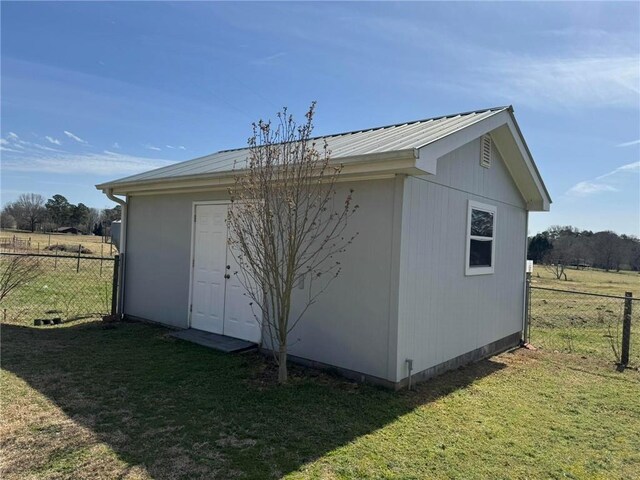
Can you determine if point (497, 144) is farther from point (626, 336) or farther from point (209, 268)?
point (209, 268)

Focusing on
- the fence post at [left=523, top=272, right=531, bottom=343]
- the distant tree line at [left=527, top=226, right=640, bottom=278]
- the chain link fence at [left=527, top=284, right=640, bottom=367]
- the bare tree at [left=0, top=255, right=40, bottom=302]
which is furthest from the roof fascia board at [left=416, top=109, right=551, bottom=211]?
the distant tree line at [left=527, top=226, right=640, bottom=278]

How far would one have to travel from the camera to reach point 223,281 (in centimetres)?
641

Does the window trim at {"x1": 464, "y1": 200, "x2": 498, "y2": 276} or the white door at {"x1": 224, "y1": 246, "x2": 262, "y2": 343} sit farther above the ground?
the window trim at {"x1": 464, "y1": 200, "x2": 498, "y2": 276}

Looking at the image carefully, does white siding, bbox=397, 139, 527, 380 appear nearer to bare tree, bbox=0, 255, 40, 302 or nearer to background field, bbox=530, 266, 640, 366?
background field, bbox=530, 266, 640, 366

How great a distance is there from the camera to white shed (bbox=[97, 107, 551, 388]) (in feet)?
15.1

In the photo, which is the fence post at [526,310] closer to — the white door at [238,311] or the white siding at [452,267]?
the white siding at [452,267]

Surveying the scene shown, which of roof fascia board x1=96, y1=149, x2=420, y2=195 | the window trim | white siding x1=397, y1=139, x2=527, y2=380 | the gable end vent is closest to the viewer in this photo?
roof fascia board x1=96, y1=149, x2=420, y2=195

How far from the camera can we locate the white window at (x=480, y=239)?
5980mm

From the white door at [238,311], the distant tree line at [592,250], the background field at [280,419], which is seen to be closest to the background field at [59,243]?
the white door at [238,311]

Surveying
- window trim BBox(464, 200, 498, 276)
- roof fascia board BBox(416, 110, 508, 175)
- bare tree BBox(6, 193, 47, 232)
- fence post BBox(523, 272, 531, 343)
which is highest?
bare tree BBox(6, 193, 47, 232)

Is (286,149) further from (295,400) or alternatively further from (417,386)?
(417,386)

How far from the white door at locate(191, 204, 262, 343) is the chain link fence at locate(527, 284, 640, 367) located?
17.8 ft

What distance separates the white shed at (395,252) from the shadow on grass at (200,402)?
0.51 meters

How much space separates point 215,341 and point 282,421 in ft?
9.16
